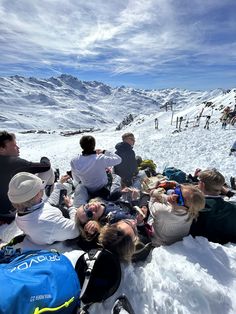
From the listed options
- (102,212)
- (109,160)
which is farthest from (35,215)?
(109,160)

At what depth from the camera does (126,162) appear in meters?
9.05

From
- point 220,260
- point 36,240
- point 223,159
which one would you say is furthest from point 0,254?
point 223,159

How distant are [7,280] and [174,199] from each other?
8.68ft

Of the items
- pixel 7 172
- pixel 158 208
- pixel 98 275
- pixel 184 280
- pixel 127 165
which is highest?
pixel 7 172

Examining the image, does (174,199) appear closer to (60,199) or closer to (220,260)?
(220,260)

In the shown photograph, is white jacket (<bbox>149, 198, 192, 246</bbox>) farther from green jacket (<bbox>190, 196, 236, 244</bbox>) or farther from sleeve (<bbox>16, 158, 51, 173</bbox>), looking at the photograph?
sleeve (<bbox>16, 158, 51, 173</bbox>)

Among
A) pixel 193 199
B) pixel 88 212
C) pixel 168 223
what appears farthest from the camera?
pixel 168 223

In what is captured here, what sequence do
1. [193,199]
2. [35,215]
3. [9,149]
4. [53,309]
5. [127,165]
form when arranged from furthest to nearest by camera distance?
[127,165]
[9,149]
[193,199]
[35,215]
[53,309]

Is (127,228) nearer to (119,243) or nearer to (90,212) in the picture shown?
(119,243)

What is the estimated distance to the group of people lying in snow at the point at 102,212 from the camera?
407cm

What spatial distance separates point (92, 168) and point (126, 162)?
7.98 feet

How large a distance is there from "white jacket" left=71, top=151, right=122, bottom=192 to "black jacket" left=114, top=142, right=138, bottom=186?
2057 mm

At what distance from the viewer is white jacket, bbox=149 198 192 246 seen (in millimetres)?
4598

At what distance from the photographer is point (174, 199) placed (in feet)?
14.8
